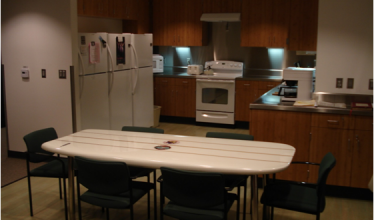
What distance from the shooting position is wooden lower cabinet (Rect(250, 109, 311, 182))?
151 inches

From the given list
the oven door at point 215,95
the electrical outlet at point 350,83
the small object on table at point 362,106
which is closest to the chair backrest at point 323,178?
the small object on table at point 362,106

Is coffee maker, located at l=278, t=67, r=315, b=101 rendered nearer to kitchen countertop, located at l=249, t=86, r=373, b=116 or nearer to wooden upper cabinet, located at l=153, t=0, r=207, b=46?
kitchen countertop, located at l=249, t=86, r=373, b=116

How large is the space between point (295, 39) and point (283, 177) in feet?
6.56

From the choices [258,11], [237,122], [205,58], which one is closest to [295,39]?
[258,11]

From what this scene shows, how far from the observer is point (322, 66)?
13.1 ft

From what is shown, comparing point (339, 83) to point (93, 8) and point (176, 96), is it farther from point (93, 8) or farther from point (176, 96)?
point (176, 96)

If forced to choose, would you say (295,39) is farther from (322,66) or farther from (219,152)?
(219,152)

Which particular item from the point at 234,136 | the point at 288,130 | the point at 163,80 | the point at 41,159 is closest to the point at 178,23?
the point at 163,80

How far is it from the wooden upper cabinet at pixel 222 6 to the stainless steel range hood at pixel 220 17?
0.09 metres

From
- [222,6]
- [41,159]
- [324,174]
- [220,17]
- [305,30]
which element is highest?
[222,6]

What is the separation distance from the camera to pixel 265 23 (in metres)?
6.47

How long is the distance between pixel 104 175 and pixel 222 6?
16.0ft

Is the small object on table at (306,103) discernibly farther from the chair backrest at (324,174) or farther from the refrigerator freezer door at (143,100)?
the refrigerator freezer door at (143,100)

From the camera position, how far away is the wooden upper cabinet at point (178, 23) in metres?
6.94
